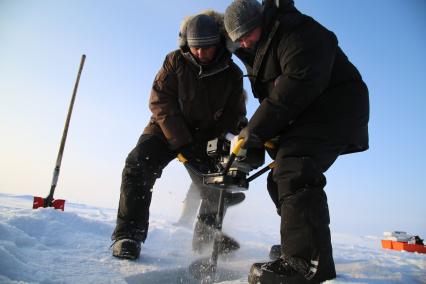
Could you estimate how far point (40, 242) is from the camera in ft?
7.07

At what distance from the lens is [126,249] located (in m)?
2.06

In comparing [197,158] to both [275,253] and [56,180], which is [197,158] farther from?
[56,180]

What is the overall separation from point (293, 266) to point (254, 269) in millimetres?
170

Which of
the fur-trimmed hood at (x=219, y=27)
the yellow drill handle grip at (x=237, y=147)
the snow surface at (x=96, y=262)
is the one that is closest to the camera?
the snow surface at (x=96, y=262)

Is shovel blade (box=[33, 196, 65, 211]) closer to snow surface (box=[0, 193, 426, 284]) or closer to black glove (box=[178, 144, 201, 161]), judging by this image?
snow surface (box=[0, 193, 426, 284])

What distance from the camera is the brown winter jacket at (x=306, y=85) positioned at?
1538mm

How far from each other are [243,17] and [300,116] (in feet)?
2.13

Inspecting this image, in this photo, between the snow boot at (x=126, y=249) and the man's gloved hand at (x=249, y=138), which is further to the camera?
the snow boot at (x=126, y=249)

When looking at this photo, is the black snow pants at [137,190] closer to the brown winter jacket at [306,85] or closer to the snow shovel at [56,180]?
the brown winter jacket at [306,85]

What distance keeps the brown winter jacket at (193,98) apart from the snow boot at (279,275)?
135 centimetres

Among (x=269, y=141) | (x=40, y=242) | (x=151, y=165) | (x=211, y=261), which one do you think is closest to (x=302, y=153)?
(x=269, y=141)

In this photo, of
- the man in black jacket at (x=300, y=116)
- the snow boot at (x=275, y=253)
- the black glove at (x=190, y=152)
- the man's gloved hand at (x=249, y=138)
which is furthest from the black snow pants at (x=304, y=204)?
the black glove at (x=190, y=152)

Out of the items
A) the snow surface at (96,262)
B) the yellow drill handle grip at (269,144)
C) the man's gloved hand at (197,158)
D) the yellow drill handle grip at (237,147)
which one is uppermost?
the man's gloved hand at (197,158)

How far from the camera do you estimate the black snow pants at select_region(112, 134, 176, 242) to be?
2.24 meters
